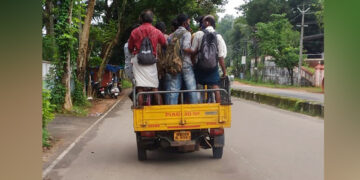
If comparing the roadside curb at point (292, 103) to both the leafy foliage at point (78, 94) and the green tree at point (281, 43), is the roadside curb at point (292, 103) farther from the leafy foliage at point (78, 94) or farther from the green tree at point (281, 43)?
the green tree at point (281, 43)

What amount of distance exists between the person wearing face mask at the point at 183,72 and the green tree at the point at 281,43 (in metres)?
40.3

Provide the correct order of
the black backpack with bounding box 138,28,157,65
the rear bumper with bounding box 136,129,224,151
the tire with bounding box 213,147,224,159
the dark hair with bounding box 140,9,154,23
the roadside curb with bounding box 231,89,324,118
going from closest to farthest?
the rear bumper with bounding box 136,129,224,151, the black backpack with bounding box 138,28,157,65, the dark hair with bounding box 140,9,154,23, the tire with bounding box 213,147,224,159, the roadside curb with bounding box 231,89,324,118

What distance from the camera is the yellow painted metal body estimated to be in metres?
7.21

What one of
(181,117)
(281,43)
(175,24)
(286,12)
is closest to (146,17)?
(175,24)

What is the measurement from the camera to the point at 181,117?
7.26 metres

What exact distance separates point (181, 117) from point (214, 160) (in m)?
1.20

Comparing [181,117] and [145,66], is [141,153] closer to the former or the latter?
[181,117]

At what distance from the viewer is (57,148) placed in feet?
31.9

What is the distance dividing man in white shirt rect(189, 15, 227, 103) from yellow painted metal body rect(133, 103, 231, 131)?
0.51 meters

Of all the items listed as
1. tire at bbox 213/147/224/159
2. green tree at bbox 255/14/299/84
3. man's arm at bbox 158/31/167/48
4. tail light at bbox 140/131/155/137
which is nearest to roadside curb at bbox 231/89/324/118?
tire at bbox 213/147/224/159

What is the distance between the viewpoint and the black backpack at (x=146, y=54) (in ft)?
24.6

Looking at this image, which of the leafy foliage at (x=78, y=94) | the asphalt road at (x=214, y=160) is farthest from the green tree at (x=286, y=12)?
the asphalt road at (x=214, y=160)

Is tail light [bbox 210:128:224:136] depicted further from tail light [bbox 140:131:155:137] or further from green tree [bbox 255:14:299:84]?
green tree [bbox 255:14:299:84]
